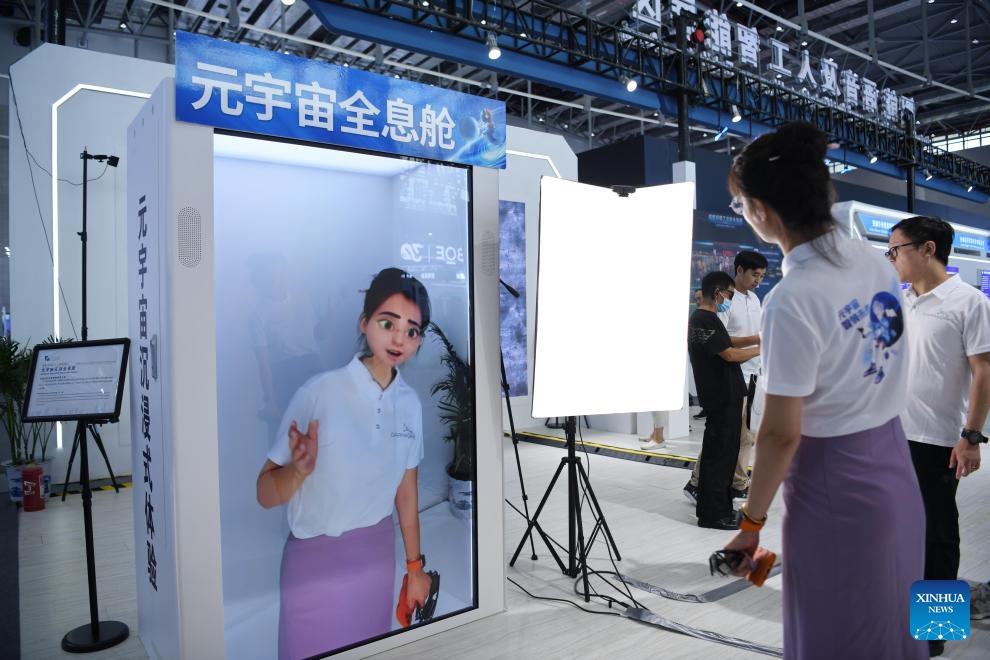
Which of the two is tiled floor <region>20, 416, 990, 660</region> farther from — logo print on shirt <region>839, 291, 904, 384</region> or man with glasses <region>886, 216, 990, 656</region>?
logo print on shirt <region>839, 291, 904, 384</region>

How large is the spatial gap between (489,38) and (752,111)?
4.88 meters

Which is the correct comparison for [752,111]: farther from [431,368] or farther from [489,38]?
[431,368]

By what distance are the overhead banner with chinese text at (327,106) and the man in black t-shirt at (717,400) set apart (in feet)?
5.90

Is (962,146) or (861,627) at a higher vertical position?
(962,146)

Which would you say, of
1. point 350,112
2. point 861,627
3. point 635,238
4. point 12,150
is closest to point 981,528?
point 635,238

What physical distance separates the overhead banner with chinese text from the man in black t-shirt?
70.8 inches

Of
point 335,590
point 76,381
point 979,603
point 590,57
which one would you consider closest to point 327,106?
point 76,381

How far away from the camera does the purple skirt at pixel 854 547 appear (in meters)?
1.25

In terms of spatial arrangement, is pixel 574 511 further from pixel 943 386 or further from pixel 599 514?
pixel 943 386

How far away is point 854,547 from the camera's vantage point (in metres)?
1.25

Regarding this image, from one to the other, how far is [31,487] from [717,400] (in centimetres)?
444

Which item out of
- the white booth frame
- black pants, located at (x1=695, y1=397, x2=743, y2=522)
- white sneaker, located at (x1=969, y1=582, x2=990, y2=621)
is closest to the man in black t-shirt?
black pants, located at (x1=695, y1=397, x2=743, y2=522)

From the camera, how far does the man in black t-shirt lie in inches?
152

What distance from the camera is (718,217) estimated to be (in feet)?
29.1
